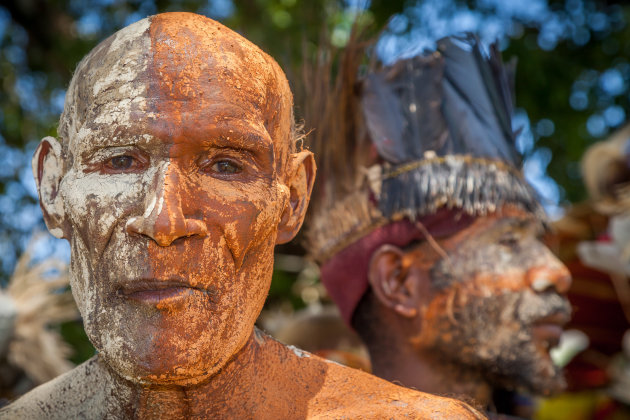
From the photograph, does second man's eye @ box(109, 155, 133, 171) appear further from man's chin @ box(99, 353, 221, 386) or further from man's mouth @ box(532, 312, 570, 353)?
man's mouth @ box(532, 312, 570, 353)

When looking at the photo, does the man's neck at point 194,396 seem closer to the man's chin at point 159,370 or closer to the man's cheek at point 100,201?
the man's chin at point 159,370

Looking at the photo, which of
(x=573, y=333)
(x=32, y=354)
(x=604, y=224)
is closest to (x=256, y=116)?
(x=32, y=354)

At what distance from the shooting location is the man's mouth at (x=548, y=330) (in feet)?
10.8

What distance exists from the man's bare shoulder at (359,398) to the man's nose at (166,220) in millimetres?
562

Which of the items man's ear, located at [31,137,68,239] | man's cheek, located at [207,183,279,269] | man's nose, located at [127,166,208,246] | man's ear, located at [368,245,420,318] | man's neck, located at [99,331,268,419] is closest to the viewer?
man's nose, located at [127,166,208,246]

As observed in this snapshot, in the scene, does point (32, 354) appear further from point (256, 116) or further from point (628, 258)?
point (628, 258)

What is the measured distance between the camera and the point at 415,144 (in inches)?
134

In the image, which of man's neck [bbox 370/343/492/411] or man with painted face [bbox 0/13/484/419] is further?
man's neck [bbox 370/343/492/411]

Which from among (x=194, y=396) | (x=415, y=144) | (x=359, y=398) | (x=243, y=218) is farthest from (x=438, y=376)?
(x=243, y=218)

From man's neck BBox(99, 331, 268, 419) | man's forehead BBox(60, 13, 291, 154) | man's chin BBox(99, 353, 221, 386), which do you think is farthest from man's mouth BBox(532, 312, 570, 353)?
man's chin BBox(99, 353, 221, 386)

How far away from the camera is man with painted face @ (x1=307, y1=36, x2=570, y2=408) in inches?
128

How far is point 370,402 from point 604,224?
3557 mm

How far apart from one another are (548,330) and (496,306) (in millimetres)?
263

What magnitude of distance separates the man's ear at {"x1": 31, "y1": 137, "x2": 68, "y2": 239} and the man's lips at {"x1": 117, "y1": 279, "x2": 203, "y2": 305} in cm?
36
